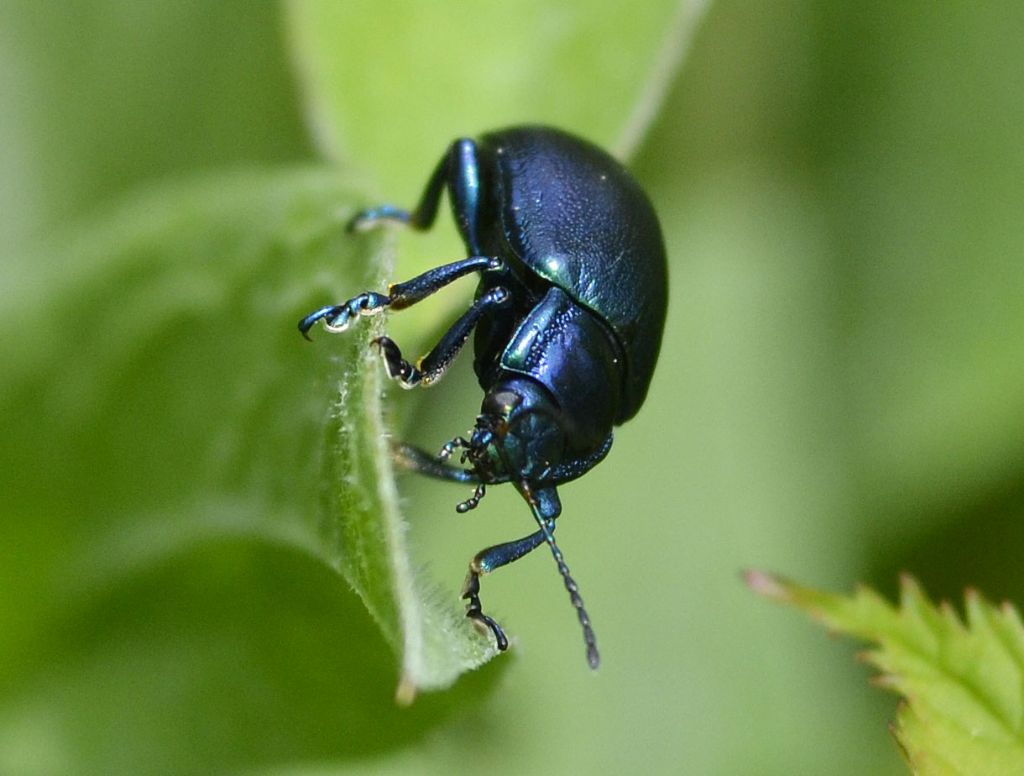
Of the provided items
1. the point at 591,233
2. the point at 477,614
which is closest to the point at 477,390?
the point at 591,233

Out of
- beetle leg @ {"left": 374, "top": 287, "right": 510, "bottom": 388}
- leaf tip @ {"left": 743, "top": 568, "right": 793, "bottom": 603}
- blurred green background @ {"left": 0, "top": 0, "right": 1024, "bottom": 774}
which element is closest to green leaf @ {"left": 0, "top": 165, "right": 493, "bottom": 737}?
blurred green background @ {"left": 0, "top": 0, "right": 1024, "bottom": 774}

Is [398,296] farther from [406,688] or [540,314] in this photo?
[406,688]

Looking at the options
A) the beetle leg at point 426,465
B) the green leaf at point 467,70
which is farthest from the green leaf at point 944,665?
the green leaf at point 467,70

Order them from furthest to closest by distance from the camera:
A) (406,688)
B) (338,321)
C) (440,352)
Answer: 1. (440,352)
2. (338,321)
3. (406,688)

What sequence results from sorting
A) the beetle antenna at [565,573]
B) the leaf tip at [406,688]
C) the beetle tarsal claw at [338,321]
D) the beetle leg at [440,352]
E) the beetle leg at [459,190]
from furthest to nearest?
the beetle leg at [459,190]
the beetle antenna at [565,573]
the beetle leg at [440,352]
the beetle tarsal claw at [338,321]
the leaf tip at [406,688]

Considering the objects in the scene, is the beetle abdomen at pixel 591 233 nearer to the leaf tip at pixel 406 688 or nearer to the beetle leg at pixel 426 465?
the beetle leg at pixel 426 465

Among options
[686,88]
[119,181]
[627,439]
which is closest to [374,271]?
[119,181]
